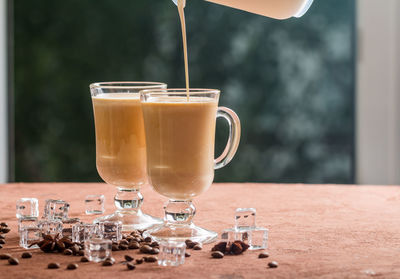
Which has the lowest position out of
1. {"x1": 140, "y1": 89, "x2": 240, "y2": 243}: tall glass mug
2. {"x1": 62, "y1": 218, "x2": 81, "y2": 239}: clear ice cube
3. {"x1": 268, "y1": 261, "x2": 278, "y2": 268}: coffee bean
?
{"x1": 268, "y1": 261, "x2": 278, "y2": 268}: coffee bean

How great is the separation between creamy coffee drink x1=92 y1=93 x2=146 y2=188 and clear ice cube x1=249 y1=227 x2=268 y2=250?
42cm

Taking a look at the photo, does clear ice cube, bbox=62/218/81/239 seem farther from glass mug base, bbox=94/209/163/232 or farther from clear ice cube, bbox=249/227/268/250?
clear ice cube, bbox=249/227/268/250

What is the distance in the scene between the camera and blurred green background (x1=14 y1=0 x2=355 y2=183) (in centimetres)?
451

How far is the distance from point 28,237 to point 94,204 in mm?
410

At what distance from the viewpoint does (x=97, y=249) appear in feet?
4.49

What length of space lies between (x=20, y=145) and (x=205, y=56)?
5.13 feet

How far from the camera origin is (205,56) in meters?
4.53

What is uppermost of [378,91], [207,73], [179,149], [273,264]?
[207,73]

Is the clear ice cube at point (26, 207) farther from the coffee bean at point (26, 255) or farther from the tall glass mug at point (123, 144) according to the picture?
the coffee bean at point (26, 255)

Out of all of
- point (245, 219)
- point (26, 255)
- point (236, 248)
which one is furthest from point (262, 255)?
point (26, 255)

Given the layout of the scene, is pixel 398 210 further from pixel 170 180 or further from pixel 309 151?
pixel 309 151

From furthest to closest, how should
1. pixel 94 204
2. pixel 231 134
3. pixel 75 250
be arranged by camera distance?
pixel 94 204, pixel 231 134, pixel 75 250

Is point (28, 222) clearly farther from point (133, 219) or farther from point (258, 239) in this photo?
point (258, 239)

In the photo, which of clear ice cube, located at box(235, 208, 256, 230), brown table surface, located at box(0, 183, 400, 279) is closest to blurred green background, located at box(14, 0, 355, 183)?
brown table surface, located at box(0, 183, 400, 279)
